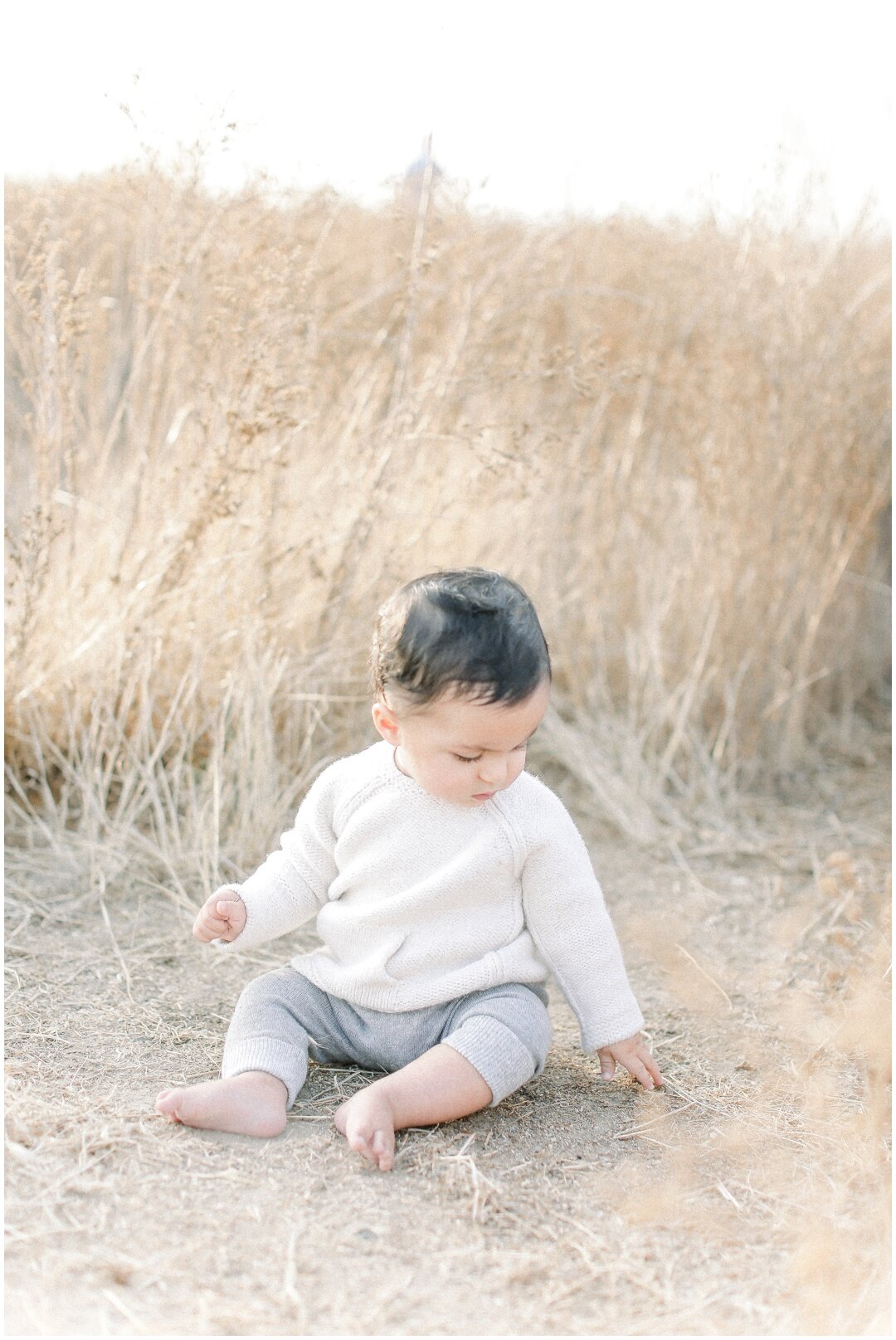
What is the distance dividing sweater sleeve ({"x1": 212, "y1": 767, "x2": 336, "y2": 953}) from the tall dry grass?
0.72m

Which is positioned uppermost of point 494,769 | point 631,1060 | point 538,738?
point 494,769

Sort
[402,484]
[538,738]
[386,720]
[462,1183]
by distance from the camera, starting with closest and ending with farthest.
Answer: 1. [462,1183]
2. [386,720]
3. [402,484]
4. [538,738]

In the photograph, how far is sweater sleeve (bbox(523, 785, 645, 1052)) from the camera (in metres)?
2.01

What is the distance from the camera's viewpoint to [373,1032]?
2039 millimetres

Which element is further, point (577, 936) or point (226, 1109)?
point (577, 936)

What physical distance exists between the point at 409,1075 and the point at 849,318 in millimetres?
2794

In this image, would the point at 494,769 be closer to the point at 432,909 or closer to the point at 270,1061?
the point at 432,909

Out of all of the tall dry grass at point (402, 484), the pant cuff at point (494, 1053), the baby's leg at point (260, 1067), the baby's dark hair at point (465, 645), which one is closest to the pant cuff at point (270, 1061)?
the baby's leg at point (260, 1067)

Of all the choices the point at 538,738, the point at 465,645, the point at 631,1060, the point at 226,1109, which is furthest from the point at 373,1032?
the point at 538,738

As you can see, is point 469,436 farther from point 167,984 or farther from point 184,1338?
point 184,1338

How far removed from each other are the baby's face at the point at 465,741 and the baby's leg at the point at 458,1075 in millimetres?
322

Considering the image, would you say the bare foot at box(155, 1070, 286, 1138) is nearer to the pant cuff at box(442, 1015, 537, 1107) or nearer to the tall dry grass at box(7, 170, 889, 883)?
the pant cuff at box(442, 1015, 537, 1107)

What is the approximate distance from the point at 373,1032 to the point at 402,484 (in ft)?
5.32

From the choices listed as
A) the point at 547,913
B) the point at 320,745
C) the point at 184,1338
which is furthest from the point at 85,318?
the point at 184,1338
